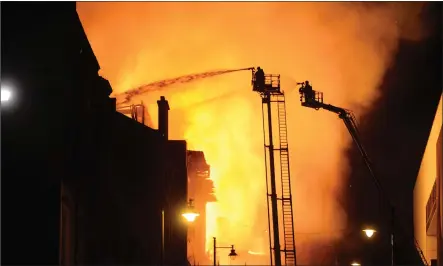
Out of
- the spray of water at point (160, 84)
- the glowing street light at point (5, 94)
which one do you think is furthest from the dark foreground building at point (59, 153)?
the spray of water at point (160, 84)

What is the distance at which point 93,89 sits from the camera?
2491 centimetres

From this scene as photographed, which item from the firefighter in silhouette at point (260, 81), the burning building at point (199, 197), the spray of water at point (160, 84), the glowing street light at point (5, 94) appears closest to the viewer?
the glowing street light at point (5, 94)

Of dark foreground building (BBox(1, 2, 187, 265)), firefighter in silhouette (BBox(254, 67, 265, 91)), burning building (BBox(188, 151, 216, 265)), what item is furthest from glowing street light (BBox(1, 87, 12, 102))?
burning building (BBox(188, 151, 216, 265))

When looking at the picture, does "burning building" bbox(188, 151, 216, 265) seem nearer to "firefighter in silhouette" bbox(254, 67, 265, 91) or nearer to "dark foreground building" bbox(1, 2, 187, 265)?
"firefighter in silhouette" bbox(254, 67, 265, 91)

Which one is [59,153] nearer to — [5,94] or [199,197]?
[5,94]

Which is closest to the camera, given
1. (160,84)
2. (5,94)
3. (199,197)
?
(5,94)

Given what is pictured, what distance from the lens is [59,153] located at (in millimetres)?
17234

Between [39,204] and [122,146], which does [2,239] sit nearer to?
[39,204]

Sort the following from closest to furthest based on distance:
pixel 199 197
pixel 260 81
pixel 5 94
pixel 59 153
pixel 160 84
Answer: pixel 5 94 → pixel 59 153 → pixel 260 81 → pixel 199 197 → pixel 160 84

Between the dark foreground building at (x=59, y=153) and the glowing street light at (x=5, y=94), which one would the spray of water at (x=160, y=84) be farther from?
the glowing street light at (x=5, y=94)

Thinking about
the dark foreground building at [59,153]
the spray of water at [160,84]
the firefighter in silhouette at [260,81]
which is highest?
the spray of water at [160,84]

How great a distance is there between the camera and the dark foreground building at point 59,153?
16.7 metres

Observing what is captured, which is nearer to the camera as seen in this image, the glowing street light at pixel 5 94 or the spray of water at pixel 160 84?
the glowing street light at pixel 5 94

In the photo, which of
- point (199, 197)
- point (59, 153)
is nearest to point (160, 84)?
point (199, 197)
